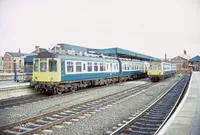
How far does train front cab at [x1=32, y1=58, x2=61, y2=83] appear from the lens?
50.3 ft

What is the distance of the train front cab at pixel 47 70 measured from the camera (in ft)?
50.3

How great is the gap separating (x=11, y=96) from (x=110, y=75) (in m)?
11.0

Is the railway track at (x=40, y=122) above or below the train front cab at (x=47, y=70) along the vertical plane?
below

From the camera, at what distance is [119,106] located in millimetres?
11492

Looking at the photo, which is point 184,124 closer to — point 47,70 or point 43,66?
point 47,70

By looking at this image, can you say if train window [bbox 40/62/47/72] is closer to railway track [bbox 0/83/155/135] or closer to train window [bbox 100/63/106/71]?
railway track [bbox 0/83/155/135]

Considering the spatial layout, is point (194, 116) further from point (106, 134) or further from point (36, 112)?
point (36, 112)

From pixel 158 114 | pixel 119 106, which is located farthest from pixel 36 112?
pixel 158 114

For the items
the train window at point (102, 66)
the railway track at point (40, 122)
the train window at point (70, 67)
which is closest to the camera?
the railway track at point (40, 122)

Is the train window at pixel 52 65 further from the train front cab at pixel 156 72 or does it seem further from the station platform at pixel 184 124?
the train front cab at pixel 156 72

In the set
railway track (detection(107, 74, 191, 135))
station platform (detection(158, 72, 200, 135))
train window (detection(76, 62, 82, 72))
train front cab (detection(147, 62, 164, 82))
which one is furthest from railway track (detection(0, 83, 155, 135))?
train front cab (detection(147, 62, 164, 82))

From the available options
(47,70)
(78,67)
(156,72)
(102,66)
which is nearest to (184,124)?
(47,70)

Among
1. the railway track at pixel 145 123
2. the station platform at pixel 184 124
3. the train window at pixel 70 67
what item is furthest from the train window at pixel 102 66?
the station platform at pixel 184 124

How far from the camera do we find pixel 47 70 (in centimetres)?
1572
